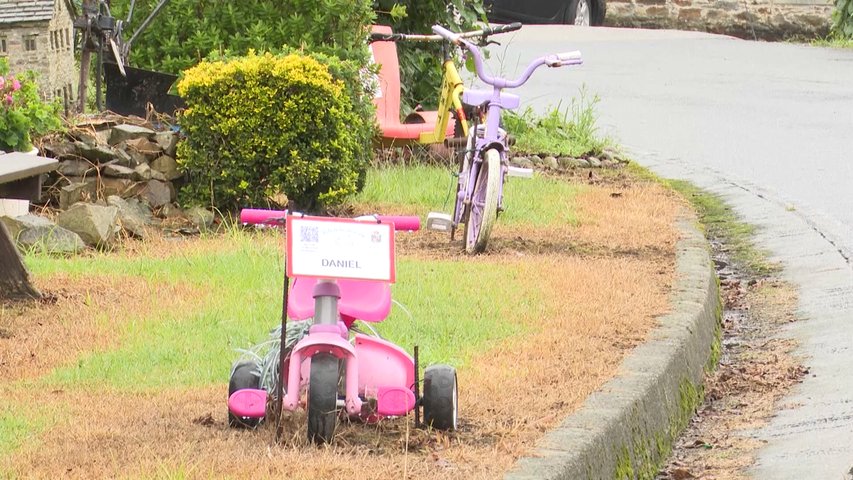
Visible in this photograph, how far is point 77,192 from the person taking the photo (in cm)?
1001

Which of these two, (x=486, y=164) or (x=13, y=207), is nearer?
(x=486, y=164)

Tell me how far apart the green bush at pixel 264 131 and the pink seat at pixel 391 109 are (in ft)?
7.17

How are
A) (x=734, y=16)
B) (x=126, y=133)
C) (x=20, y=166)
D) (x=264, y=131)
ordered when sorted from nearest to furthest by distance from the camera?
(x=20, y=166)
(x=264, y=131)
(x=126, y=133)
(x=734, y=16)

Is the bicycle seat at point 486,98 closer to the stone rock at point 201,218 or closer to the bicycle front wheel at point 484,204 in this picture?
the bicycle front wheel at point 484,204

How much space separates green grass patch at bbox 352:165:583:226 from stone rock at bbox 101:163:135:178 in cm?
156

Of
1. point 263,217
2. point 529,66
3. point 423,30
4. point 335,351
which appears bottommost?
point 335,351

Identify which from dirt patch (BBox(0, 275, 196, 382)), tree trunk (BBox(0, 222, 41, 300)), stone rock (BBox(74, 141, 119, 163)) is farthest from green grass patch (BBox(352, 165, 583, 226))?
tree trunk (BBox(0, 222, 41, 300))

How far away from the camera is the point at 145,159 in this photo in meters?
10.4

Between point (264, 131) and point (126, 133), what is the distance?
955 millimetres

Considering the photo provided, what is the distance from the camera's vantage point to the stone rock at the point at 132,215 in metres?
9.67

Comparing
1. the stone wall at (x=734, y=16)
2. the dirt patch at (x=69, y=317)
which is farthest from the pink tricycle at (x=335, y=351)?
the stone wall at (x=734, y=16)

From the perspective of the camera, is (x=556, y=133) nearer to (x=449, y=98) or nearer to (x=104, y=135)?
(x=449, y=98)

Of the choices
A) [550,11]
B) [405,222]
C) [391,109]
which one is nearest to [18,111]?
[391,109]

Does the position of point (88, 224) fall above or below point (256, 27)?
below
